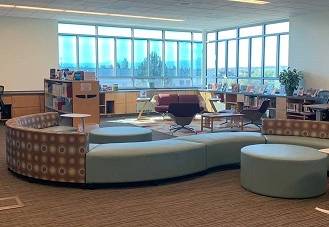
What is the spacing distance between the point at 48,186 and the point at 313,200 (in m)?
3.22

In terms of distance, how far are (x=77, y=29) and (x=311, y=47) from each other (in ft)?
24.6

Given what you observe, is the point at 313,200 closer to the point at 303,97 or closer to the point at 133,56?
the point at 303,97

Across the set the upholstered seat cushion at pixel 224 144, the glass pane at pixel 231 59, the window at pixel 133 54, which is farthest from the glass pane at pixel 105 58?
the upholstered seat cushion at pixel 224 144

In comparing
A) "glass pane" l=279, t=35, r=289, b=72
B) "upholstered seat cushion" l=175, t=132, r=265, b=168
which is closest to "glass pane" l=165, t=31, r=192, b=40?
"glass pane" l=279, t=35, r=289, b=72

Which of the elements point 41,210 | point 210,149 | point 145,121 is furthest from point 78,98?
point 41,210

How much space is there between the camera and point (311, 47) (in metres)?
10.9

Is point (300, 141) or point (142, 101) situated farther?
point (142, 101)

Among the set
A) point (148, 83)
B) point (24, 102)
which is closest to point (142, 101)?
point (148, 83)

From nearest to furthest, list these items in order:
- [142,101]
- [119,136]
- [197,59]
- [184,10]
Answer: [119,136]
[184,10]
[142,101]
[197,59]

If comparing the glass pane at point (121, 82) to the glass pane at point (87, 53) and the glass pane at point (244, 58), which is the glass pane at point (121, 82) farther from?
the glass pane at point (244, 58)

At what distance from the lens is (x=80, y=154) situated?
4.77m

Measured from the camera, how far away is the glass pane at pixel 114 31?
1374 centimetres

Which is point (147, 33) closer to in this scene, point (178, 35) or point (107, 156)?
point (178, 35)

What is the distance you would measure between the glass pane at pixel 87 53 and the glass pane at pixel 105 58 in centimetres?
22
